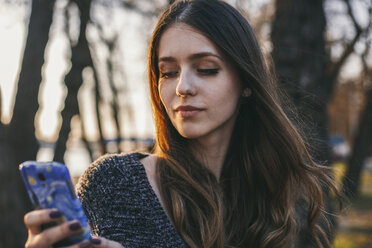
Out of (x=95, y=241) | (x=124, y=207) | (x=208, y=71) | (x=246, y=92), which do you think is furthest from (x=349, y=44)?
(x=95, y=241)

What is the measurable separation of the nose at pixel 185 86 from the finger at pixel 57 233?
101 cm

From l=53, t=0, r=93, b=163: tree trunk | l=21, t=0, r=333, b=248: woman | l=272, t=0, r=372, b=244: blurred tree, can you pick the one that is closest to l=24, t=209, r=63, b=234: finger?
l=21, t=0, r=333, b=248: woman

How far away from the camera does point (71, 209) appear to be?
54.3 inches

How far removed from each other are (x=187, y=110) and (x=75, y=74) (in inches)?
171

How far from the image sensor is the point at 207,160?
249 cm

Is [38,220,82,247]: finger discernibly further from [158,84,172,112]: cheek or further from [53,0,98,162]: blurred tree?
[53,0,98,162]: blurred tree

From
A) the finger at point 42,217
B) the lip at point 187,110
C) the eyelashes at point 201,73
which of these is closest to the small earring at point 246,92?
the eyelashes at point 201,73

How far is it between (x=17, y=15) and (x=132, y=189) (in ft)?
19.6

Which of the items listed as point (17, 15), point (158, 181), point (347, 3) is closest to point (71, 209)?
point (158, 181)

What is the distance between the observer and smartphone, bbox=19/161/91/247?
4.47 feet

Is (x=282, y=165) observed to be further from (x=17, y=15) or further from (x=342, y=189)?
(x=17, y=15)

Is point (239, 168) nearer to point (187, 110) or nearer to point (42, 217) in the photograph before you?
point (187, 110)

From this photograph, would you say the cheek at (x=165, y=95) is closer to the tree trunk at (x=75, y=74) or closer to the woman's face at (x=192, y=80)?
the woman's face at (x=192, y=80)

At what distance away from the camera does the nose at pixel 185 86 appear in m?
2.14
